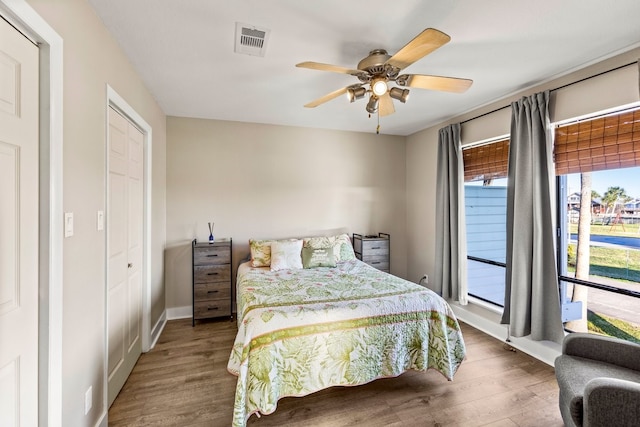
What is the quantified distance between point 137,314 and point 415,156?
407cm

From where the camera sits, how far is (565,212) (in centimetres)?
257

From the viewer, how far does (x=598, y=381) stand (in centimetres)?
132

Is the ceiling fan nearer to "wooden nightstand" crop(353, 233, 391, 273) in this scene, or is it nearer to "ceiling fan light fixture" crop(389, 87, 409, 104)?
"ceiling fan light fixture" crop(389, 87, 409, 104)

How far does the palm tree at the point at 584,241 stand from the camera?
8.07ft

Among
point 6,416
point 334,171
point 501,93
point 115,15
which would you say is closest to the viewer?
point 6,416

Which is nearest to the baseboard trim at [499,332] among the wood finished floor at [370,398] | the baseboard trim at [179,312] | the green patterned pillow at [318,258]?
the wood finished floor at [370,398]

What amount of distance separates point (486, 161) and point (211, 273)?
3.54 metres

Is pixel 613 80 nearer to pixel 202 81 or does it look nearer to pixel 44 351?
pixel 202 81

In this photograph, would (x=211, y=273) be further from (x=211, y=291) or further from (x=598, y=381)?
(x=598, y=381)

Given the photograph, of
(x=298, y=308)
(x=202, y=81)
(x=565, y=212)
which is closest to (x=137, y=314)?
(x=298, y=308)

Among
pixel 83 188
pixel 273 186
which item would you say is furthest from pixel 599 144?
pixel 83 188

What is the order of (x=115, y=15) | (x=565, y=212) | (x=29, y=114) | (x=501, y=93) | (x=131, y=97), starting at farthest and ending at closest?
(x=501, y=93) < (x=565, y=212) < (x=131, y=97) < (x=115, y=15) < (x=29, y=114)

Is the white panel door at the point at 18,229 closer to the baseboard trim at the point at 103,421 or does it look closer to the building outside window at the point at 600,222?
the baseboard trim at the point at 103,421

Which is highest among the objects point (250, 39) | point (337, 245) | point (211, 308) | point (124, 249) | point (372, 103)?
point (250, 39)
